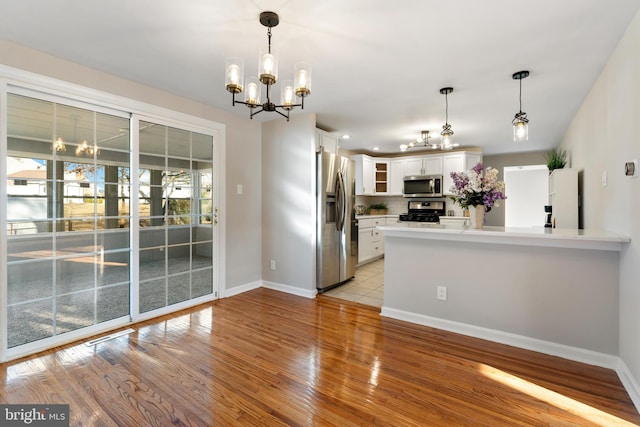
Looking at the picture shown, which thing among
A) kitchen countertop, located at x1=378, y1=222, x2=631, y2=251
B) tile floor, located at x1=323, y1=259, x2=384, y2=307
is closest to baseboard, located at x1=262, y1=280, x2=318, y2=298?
tile floor, located at x1=323, y1=259, x2=384, y2=307

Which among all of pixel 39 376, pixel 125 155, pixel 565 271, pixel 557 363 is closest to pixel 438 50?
pixel 565 271

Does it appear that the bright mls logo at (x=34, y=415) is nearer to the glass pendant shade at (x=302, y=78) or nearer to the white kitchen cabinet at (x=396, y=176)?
the glass pendant shade at (x=302, y=78)

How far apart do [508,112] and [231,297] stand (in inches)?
165

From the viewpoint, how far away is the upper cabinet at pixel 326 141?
4.12m

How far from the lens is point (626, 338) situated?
6.42ft

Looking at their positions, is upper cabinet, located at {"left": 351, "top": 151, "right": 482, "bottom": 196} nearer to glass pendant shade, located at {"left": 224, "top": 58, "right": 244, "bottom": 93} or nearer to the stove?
the stove

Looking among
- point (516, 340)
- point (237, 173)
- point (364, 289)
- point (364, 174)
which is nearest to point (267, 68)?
point (237, 173)

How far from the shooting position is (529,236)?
2297 millimetres

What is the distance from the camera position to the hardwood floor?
1630mm

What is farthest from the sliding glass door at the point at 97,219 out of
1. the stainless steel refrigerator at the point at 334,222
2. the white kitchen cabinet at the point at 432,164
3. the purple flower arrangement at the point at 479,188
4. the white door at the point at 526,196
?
the white door at the point at 526,196

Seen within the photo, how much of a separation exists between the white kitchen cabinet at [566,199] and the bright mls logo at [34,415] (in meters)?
4.51

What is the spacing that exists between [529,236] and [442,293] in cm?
90

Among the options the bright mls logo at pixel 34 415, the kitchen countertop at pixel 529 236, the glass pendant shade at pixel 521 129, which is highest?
the glass pendant shade at pixel 521 129

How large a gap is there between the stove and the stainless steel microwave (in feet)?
1.12
